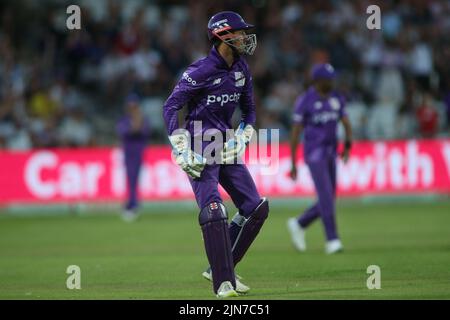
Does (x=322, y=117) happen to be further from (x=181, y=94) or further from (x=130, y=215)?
(x=130, y=215)

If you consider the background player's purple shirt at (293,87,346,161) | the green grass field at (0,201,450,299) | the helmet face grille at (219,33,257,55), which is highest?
the background player's purple shirt at (293,87,346,161)

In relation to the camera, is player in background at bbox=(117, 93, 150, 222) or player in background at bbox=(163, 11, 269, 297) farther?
player in background at bbox=(117, 93, 150, 222)

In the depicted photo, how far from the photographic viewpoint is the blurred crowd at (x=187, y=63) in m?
26.4

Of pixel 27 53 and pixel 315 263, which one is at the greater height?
pixel 27 53

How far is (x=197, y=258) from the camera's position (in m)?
14.8

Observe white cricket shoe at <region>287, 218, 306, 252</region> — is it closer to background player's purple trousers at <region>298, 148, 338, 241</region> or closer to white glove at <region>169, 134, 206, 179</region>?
background player's purple trousers at <region>298, 148, 338, 241</region>

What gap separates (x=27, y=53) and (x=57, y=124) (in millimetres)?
2522

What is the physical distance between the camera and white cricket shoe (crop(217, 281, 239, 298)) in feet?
32.1

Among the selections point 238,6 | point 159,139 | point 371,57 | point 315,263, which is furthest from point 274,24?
point 315,263

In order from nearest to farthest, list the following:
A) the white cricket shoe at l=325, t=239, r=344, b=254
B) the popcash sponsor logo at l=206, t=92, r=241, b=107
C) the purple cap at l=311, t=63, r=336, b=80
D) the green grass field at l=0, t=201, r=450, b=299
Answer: the popcash sponsor logo at l=206, t=92, r=241, b=107 → the green grass field at l=0, t=201, r=450, b=299 → the white cricket shoe at l=325, t=239, r=344, b=254 → the purple cap at l=311, t=63, r=336, b=80

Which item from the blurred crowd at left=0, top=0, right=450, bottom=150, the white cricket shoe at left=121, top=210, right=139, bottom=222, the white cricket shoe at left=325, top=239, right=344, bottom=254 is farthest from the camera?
the blurred crowd at left=0, top=0, right=450, bottom=150

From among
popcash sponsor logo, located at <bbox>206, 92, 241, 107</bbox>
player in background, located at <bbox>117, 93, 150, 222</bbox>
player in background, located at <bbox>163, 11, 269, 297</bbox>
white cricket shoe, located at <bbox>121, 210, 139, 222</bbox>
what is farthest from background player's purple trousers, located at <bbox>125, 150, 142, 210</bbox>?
popcash sponsor logo, located at <bbox>206, 92, 241, 107</bbox>

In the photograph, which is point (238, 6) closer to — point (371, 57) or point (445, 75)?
point (371, 57)

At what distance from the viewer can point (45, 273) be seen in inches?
514
